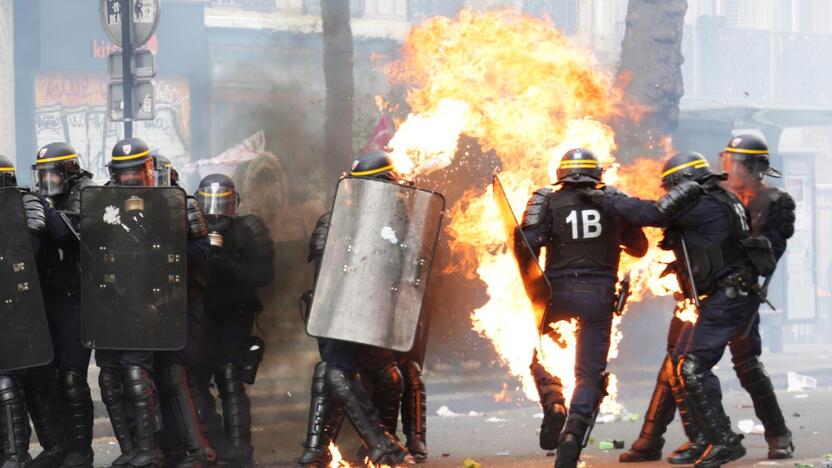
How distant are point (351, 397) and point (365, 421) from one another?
15 centimetres

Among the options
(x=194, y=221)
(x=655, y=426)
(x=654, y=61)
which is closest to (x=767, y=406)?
(x=655, y=426)

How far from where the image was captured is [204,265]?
→ 23.9ft

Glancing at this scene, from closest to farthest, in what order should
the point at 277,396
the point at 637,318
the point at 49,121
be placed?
1. the point at 277,396
2. the point at 637,318
3. the point at 49,121

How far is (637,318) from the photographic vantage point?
14.9 meters

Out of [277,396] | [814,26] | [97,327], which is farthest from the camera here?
[814,26]

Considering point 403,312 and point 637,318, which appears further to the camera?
point 637,318

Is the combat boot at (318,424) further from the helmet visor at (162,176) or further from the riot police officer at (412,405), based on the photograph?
the helmet visor at (162,176)

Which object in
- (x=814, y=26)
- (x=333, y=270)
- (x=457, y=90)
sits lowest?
(x=333, y=270)

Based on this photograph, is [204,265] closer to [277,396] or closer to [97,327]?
[97,327]

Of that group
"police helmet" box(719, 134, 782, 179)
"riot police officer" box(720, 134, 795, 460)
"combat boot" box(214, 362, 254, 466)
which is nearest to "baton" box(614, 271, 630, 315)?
"riot police officer" box(720, 134, 795, 460)

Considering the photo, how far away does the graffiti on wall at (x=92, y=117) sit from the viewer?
69.6ft

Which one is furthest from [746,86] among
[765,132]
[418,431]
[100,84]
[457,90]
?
[418,431]

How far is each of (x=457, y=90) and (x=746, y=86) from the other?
63.6ft

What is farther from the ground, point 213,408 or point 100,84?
point 100,84
